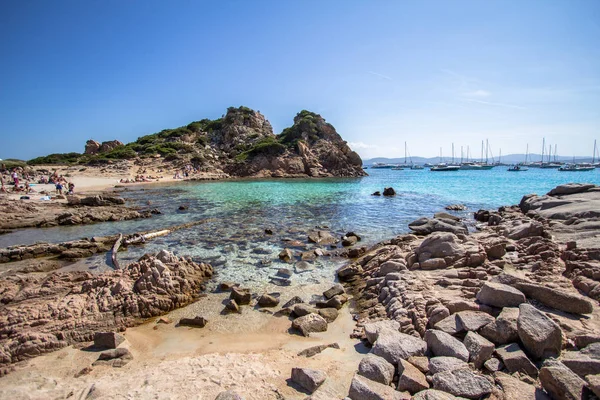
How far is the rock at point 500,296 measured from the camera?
5.72 m

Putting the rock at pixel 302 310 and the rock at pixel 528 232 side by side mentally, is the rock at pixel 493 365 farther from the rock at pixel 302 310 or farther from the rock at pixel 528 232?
the rock at pixel 528 232

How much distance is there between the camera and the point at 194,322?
751cm

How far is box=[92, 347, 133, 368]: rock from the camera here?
5.72 m

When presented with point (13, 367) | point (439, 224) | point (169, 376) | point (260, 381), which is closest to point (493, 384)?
point (260, 381)

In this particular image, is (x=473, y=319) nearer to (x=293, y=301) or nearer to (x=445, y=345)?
(x=445, y=345)

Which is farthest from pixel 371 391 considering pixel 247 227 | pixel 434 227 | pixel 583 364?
pixel 247 227

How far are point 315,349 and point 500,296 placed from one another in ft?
12.7

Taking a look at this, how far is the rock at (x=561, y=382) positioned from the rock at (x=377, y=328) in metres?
2.45

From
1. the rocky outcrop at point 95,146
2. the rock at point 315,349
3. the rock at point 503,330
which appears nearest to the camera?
the rock at point 503,330

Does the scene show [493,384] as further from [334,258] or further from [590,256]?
[334,258]

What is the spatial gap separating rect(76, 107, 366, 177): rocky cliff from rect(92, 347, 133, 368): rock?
216 feet

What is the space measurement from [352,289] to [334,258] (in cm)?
335

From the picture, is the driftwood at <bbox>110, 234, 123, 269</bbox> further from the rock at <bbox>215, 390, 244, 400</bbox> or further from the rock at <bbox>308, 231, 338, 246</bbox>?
→ the rock at <bbox>215, 390, 244, 400</bbox>

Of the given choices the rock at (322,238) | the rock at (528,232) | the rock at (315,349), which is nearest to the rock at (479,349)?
the rock at (315,349)
